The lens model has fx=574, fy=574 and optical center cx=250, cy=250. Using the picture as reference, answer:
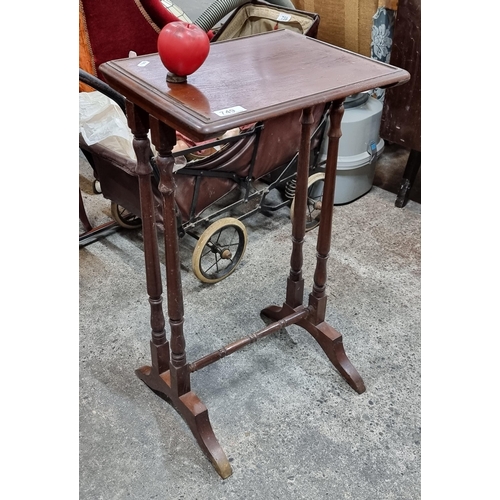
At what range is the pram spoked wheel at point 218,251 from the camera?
2.14m

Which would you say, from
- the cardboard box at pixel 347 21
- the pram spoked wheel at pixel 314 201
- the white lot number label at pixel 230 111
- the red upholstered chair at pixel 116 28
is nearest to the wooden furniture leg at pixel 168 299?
the white lot number label at pixel 230 111

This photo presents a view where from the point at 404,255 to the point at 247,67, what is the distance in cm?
134

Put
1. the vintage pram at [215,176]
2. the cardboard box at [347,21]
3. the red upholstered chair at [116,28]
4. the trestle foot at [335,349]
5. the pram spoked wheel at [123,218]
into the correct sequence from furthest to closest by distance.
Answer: the cardboard box at [347,21]
the pram spoked wheel at [123,218]
the red upholstered chair at [116,28]
the vintage pram at [215,176]
the trestle foot at [335,349]

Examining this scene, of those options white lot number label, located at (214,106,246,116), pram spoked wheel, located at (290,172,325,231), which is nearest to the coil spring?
pram spoked wheel, located at (290,172,325,231)

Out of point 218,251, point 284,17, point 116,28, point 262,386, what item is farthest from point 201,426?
point 284,17

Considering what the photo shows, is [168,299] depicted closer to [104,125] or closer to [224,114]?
[224,114]

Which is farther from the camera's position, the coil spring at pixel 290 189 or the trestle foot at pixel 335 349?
the coil spring at pixel 290 189

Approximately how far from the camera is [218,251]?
7.17 ft

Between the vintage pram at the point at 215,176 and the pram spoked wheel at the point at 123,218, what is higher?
the vintage pram at the point at 215,176

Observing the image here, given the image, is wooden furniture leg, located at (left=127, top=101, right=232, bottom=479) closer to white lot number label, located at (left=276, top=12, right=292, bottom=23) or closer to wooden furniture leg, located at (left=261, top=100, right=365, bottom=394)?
wooden furniture leg, located at (left=261, top=100, right=365, bottom=394)

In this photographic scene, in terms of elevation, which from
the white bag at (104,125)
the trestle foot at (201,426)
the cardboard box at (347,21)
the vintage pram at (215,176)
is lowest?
the trestle foot at (201,426)

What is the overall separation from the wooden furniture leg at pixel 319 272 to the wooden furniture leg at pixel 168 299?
1.49ft

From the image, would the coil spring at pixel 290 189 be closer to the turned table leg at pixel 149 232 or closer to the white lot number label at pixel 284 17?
the white lot number label at pixel 284 17

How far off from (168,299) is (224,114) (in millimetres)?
582
